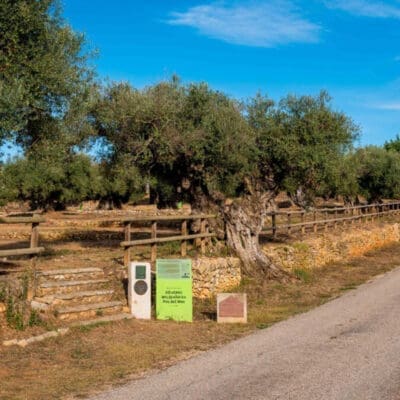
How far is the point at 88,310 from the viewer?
441 inches

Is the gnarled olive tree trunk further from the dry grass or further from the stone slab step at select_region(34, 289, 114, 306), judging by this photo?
the stone slab step at select_region(34, 289, 114, 306)

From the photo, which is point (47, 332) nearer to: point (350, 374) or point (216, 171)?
point (350, 374)

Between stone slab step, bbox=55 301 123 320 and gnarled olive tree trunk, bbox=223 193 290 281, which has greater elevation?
gnarled olive tree trunk, bbox=223 193 290 281

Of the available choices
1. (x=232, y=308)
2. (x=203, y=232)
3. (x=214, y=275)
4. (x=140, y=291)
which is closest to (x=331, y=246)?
(x=203, y=232)

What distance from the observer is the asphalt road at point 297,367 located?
6.73 m

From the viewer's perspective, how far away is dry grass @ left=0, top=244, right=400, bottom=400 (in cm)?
741

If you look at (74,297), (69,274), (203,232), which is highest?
(203,232)

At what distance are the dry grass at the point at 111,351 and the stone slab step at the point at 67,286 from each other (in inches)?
57.7

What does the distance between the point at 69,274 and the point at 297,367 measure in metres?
6.36

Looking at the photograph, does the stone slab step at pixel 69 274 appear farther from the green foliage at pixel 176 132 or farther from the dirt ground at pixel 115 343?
the green foliage at pixel 176 132

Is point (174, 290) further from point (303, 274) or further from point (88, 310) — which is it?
point (303, 274)

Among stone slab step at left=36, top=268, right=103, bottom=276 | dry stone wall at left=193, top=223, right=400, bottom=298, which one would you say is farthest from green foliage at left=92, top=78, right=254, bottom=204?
stone slab step at left=36, top=268, right=103, bottom=276

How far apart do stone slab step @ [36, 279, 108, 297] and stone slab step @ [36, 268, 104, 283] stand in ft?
1.00

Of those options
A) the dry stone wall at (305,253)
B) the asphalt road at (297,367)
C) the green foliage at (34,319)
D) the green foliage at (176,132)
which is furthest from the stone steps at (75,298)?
the green foliage at (176,132)
